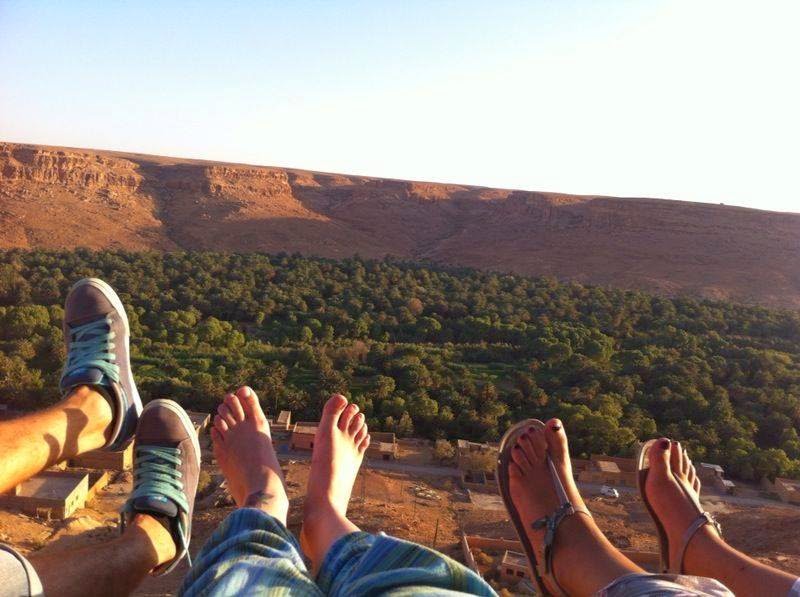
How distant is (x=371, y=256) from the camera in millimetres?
34000

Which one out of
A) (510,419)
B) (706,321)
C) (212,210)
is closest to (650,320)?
(706,321)

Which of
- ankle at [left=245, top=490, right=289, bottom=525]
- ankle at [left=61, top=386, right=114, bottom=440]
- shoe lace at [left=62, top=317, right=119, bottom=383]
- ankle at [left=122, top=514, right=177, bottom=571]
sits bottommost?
ankle at [left=122, top=514, right=177, bottom=571]

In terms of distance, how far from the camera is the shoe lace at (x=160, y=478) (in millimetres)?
2188

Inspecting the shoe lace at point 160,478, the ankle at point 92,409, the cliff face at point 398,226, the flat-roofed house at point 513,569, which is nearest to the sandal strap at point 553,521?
the shoe lace at point 160,478

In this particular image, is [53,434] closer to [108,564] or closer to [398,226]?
[108,564]

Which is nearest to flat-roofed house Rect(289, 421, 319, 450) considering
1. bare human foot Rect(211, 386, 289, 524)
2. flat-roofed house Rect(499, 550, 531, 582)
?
flat-roofed house Rect(499, 550, 531, 582)

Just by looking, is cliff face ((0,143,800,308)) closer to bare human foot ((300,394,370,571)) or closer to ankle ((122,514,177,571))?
bare human foot ((300,394,370,571))

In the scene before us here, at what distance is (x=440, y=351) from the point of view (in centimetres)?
1508

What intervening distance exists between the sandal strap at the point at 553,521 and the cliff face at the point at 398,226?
89.2ft

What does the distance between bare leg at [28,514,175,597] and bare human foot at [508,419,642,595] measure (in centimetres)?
133

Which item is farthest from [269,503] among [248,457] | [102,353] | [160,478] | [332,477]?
[102,353]

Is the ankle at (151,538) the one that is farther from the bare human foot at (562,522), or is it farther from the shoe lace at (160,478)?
the bare human foot at (562,522)

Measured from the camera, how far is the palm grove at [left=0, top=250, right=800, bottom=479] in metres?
10.8

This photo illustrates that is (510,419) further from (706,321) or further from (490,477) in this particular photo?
(706,321)
